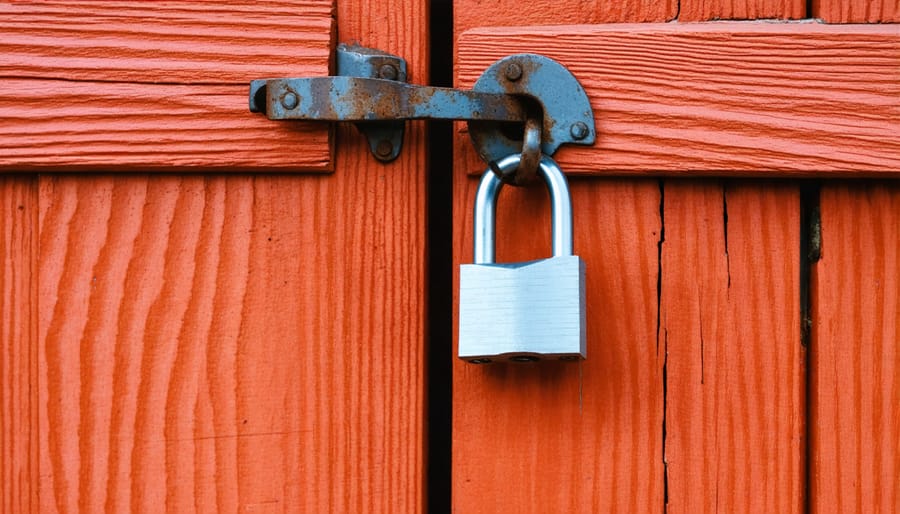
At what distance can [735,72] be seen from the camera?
67cm

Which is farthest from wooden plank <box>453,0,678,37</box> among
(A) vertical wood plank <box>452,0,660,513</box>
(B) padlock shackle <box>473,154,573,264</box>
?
(B) padlock shackle <box>473,154,573,264</box>

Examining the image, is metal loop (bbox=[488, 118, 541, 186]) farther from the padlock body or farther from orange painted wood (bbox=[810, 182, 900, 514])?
orange painted wood (bbox=[810, 182, 900, 514])

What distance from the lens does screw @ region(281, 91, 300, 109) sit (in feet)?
2.16

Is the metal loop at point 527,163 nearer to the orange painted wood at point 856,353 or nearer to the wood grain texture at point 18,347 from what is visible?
the orange painted wood at point 856,353

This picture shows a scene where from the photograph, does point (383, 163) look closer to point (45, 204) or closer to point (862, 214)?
point (45, 204)

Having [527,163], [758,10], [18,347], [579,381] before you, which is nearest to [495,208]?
[527,163]

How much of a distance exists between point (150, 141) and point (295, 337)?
192 millimetres

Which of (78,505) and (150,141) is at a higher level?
(150,141)

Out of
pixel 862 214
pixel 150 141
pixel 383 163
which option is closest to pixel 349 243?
pixel 383 163

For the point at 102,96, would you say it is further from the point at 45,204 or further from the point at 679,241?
the point at 679,241

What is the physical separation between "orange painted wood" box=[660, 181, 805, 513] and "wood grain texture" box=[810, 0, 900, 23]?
140 millimetres

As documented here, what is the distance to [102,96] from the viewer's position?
0.69 metres

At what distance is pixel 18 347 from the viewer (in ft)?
2.32

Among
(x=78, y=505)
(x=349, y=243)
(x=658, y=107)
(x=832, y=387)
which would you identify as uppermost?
(x=658, y=107)
